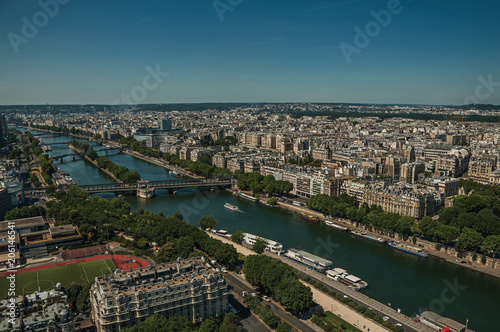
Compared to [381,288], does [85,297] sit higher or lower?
higher

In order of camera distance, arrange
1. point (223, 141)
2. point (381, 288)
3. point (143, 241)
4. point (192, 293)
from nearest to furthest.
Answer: point (192, 293) < point (381, 288) < point (143, 241) < point (223, 141)

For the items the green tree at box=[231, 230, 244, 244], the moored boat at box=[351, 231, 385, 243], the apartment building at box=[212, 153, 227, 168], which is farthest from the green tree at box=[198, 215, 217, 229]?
the apartment building at box=[212, 153, 227, 168]

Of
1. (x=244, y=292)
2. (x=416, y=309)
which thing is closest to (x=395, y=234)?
(x=416, y=309)

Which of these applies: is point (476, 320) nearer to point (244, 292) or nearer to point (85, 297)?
point (244, 292)

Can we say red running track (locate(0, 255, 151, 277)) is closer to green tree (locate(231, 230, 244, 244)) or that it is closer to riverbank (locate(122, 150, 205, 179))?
green tree (locate(231, 230, 244, 244))

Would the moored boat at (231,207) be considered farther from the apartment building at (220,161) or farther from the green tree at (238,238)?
the apartment building at (220,161)

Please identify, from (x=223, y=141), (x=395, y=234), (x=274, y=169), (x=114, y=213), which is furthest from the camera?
Answer: (x=223, y=141)
